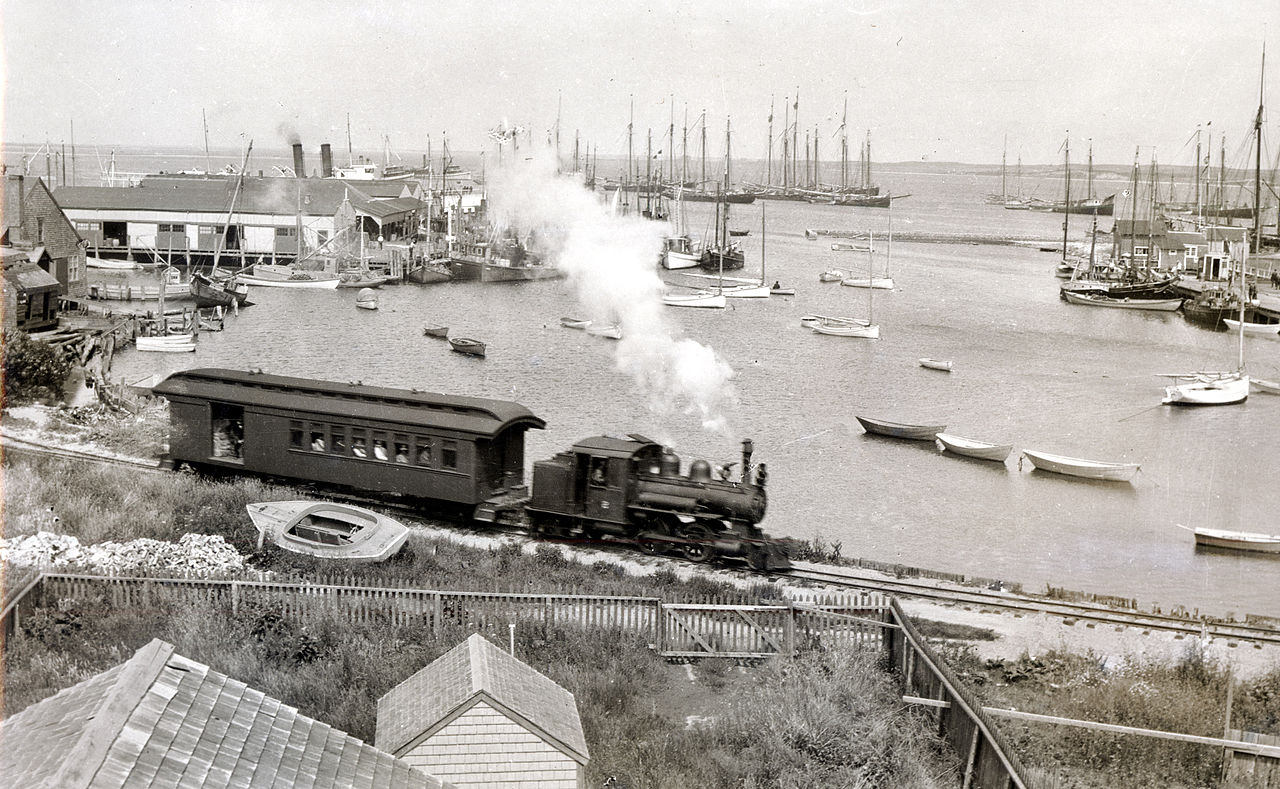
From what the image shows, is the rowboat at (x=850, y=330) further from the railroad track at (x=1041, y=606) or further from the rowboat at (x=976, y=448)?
the railroad track at (x=1041, y=606)

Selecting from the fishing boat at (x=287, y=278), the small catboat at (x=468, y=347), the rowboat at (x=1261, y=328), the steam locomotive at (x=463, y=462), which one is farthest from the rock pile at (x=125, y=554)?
the rowboat at (x=1261, y=328)

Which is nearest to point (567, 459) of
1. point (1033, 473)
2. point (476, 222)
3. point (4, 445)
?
point (4, 445)

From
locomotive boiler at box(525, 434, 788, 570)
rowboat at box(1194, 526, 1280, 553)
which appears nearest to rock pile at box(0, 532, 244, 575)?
locomotive boiler at box(525, 434, 788, 570)

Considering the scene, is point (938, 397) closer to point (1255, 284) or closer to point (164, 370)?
point (1255, 284)

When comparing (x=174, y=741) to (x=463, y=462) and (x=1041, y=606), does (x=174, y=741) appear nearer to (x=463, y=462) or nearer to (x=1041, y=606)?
(x=463, y=462)

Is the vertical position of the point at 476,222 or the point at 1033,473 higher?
the point at 476,222

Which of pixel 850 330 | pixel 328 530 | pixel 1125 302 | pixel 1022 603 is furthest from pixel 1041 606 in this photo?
pixel 1125 302

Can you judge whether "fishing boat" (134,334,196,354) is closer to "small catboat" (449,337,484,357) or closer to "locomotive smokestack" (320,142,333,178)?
"small catboat" (449,337,484,357)
